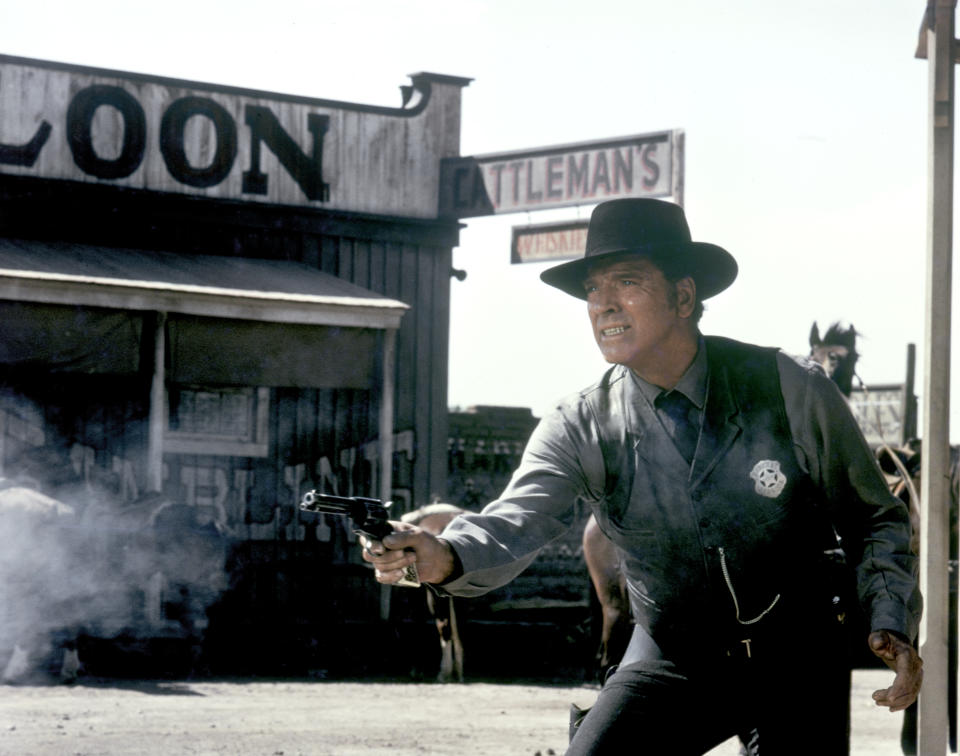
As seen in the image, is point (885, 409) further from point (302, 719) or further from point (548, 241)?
point (302, 719)

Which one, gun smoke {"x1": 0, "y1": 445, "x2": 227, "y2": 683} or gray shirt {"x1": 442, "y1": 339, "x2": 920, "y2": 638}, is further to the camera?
gun smoke {"x1": 0, "y1": 445, "x2": 227, "y2": 683}

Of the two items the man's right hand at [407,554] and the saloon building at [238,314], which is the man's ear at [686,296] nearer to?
the man's right hand at [407,554]

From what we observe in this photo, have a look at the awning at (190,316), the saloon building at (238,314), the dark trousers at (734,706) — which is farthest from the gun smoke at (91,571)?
the dark trousers at (734,706)

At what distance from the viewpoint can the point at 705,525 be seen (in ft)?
13.4

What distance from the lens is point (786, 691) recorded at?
156 inches

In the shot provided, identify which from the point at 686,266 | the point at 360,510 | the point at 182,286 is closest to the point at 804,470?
the point at 686,266

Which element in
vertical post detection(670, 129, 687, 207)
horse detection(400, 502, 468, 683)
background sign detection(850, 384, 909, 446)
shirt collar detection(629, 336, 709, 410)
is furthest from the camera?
background sign detection(850, 384, 909, 446)

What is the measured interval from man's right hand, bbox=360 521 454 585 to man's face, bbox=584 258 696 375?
803 mm

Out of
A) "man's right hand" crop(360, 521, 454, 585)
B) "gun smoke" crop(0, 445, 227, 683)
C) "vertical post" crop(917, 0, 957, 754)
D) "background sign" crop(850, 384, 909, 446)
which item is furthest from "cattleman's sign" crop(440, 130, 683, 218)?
"background sign" crop(850, 384, 909, 446)

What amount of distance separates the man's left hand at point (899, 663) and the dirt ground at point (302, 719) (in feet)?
13.2

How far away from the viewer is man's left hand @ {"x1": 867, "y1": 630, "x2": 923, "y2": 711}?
391cm

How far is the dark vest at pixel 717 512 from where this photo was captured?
4.07 m

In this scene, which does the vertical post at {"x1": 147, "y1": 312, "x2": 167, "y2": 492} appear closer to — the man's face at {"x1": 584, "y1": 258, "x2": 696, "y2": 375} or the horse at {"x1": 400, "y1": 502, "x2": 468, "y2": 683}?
the horse at {"x1": 400, "y1": 502, "x2": 468, "y2": 683}

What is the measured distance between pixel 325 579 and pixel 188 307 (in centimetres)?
331
